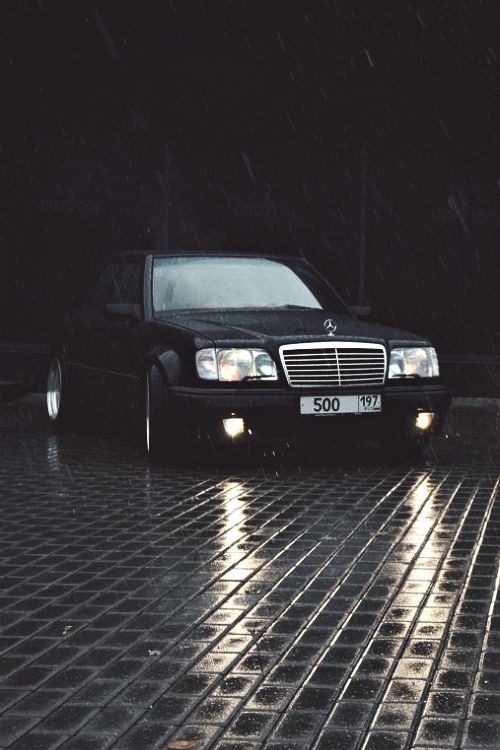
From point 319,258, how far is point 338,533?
9.94m

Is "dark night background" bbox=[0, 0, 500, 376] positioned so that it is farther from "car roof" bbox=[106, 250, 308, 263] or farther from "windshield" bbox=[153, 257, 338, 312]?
"windshield" bbox=[153, 257, 338, 312]

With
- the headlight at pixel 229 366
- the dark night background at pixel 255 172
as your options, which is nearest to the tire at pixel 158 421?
the headlight at pixel 229 366

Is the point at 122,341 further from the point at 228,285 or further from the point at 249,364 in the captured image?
the point at 249,364

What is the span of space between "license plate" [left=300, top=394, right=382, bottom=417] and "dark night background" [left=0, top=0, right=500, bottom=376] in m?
6.87

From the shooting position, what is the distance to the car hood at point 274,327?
9.33 meters

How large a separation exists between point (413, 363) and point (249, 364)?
128cm

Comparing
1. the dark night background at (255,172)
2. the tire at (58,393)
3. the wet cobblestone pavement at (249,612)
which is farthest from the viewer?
the dark night background at (255,172)

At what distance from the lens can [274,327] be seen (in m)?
9.57

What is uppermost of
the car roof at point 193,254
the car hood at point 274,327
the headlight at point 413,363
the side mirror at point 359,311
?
the car roof at point 193,254

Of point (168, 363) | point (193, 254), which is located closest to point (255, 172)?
point (193, 254)

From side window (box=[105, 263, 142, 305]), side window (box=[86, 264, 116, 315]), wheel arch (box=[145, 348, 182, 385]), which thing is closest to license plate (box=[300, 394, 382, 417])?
wheel arch (box=[145, 348, 182, 385])

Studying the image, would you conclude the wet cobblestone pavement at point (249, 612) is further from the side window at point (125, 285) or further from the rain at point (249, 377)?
the side window at point (125, 285)

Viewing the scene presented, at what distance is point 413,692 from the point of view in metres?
4.04

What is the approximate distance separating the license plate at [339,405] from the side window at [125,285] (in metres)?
1.95
